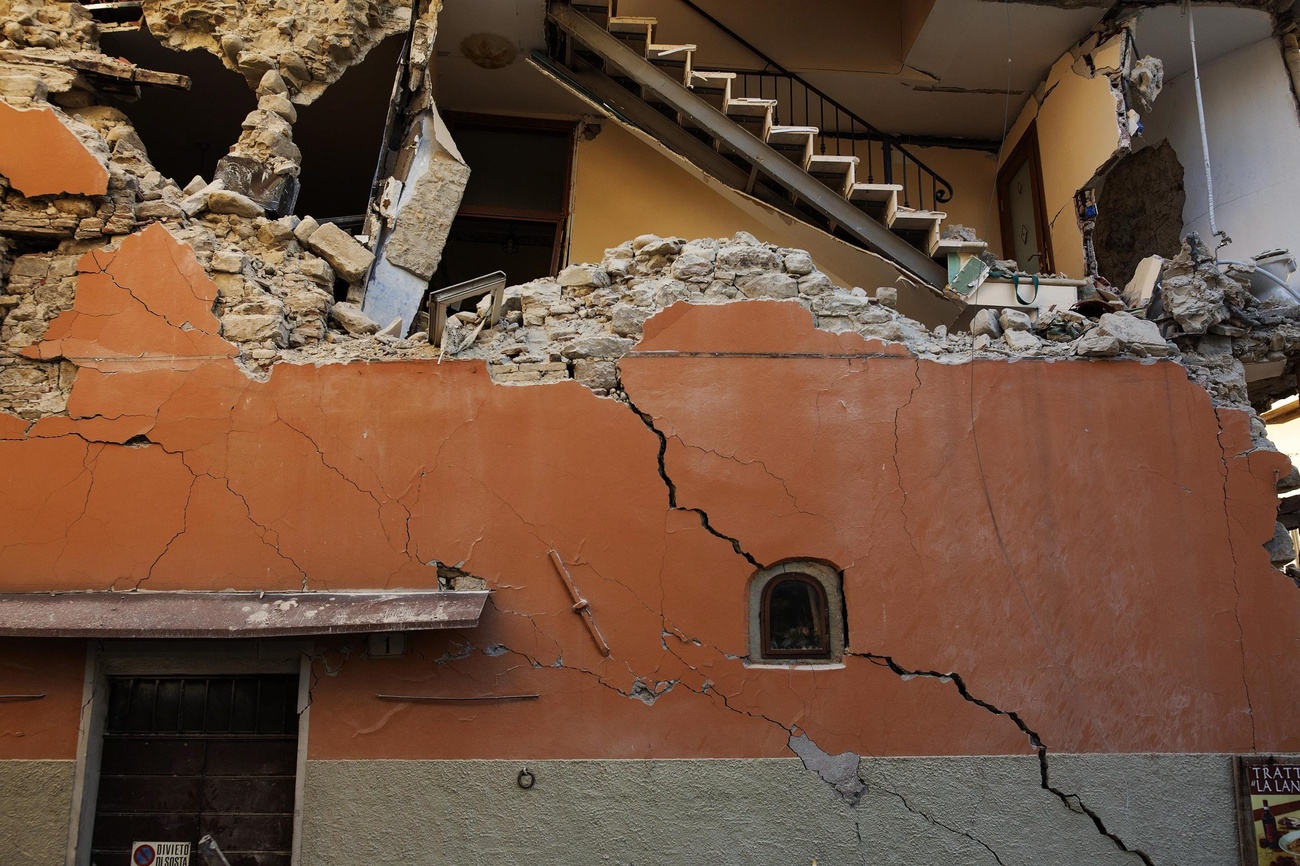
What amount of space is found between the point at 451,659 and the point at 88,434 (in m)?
2.86

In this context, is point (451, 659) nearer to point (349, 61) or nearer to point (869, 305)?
Answer: point (869, 305)

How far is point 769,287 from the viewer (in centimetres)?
586

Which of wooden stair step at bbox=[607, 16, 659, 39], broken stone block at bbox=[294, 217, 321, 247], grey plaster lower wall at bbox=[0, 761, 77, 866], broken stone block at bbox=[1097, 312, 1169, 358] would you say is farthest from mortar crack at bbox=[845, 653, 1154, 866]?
wooden stair step at bbox=[607, 16, 659, 39]

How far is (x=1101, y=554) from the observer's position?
18.0 feet

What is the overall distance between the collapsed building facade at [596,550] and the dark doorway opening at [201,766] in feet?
0.07

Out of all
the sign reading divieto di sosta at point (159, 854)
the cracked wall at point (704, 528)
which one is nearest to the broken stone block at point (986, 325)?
the cracked wall at point (704, 528)

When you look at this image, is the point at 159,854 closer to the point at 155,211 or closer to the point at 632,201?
the point at 155,211

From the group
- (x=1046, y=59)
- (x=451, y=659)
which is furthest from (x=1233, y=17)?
(x=451, y=659)

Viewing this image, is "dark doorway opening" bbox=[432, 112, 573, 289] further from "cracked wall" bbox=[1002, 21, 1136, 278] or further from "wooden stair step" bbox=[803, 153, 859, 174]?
"cracked wall" bbox=[1002, 21, 1136, 278]

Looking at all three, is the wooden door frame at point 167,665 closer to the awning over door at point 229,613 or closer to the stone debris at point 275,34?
the awning over door at point 229,613

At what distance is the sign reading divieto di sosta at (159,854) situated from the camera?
16.9 ft

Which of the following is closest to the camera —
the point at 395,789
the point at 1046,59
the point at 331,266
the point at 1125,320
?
the point at 395,789

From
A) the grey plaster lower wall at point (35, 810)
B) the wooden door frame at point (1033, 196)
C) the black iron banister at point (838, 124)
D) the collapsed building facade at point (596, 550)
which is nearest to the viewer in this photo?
the grey plaster lower wall at point (35, 810)

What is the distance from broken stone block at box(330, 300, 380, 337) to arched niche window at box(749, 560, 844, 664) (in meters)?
3.43
